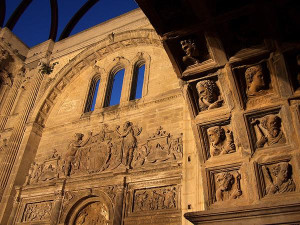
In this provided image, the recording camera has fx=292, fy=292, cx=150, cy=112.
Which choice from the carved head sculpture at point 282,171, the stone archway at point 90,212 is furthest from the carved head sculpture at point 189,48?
the stone archway at point 90,212

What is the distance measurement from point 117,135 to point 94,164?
1.15 metres

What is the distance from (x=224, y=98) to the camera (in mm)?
3914

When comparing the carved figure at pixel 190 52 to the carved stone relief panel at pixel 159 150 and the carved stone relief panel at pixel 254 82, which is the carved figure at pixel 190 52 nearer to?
the carved stone relief panel at pixel 254 82

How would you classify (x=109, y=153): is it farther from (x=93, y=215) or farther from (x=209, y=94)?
(x=209, y=94)

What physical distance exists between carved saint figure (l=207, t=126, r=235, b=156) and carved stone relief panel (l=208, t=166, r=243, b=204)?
262 mm

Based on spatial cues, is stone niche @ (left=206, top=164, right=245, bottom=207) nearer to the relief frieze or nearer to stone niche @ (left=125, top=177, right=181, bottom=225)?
stone niche @ (left=125, top=177, right=181, bottom=225)

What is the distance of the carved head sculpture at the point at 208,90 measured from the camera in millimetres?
3881

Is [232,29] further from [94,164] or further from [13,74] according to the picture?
[13,74]

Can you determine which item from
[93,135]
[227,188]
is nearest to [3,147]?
[93,135]

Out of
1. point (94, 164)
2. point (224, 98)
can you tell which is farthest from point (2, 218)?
point (224, 98)

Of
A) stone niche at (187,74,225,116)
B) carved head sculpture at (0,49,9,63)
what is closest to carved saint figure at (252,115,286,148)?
stone niche at (187,74,225,116)

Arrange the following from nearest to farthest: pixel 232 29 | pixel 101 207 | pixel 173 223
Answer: pixel 232 29 < pixel 173 223 < pixel 101 207

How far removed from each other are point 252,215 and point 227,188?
0.48 meters

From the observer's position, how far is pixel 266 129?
3684 millimetres
